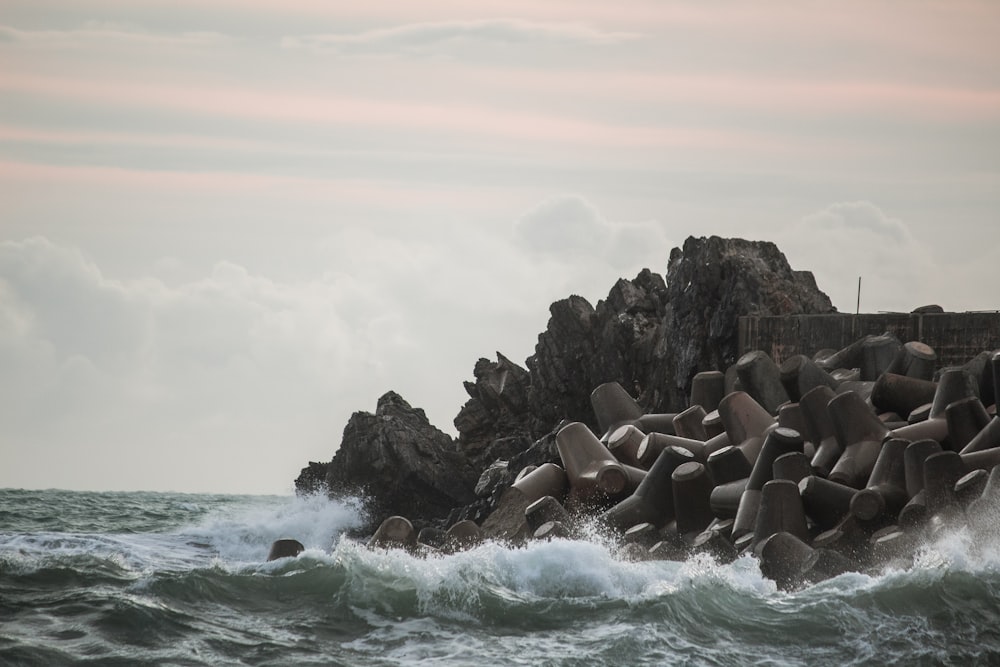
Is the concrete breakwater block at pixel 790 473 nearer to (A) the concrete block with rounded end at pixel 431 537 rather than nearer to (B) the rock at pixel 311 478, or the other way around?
(A) the concrete block with rounded end at pixel 431 537

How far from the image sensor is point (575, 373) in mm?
23781

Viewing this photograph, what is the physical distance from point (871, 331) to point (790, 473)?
5.20 m

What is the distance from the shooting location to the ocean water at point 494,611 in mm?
10180

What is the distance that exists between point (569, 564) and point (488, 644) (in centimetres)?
182

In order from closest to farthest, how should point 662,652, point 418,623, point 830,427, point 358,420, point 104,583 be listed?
point 662,652, point 418,623, point 104,583, point 830,427, point 358,420

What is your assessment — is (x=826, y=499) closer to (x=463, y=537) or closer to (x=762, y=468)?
(x=762, y=468)

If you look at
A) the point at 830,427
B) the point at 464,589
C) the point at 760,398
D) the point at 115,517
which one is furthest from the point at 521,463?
the point at 115,517

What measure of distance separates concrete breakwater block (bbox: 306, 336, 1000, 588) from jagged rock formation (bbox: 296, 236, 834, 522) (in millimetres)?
2252

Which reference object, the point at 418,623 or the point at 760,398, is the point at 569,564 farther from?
the point at 760,398

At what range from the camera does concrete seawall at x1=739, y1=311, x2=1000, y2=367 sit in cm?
1675

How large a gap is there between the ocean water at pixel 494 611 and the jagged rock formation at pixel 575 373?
575 cm

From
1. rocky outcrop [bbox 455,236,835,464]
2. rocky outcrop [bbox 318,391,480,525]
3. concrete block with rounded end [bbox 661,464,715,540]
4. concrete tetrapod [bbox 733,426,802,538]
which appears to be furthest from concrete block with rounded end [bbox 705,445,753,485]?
rocky outcrop [bbox 318,391,480,525]

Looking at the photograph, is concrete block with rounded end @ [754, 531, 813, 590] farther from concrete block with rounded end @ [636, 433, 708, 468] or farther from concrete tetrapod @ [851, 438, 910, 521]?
concrete block with rounded end @ [636, 433, 708, 468]

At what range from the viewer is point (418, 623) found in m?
11.2
